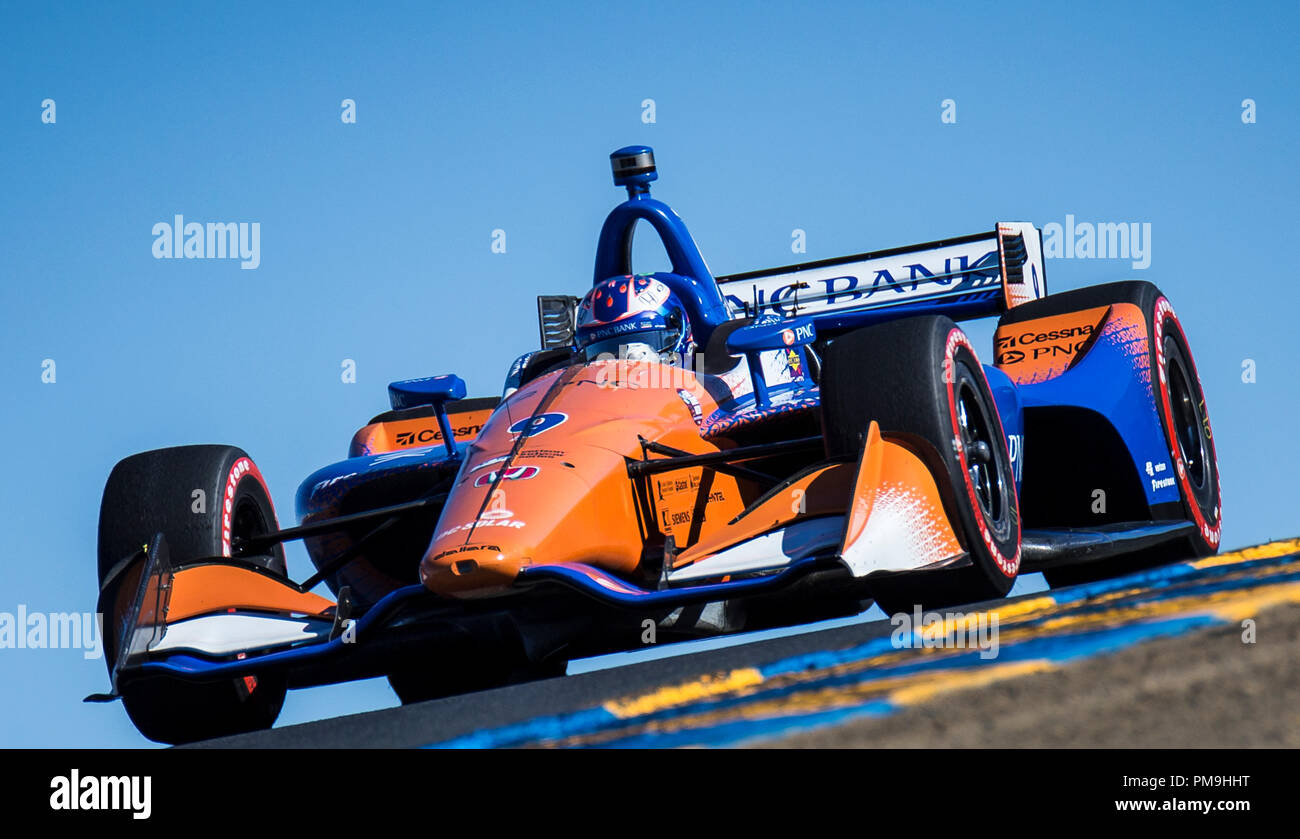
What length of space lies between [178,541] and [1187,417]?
5204 mm

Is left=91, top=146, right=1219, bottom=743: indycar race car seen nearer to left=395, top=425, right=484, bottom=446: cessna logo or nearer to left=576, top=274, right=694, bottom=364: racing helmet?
left=576, top=274, right=694, bottom=364: racing helmet

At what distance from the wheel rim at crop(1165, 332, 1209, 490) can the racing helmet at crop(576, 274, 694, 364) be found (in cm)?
266

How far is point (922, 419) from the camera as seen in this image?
557cm

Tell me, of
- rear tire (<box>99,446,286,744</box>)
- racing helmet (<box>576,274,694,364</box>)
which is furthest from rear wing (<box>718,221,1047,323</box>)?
rear tire (<box>99,446,286,744</box>)

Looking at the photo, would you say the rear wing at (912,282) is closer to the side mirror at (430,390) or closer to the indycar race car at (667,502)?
the indycar race car at (667,502)

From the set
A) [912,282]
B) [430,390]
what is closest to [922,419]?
[430,390]

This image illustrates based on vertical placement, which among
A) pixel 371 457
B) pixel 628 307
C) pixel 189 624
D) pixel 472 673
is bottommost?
pixel 472 673

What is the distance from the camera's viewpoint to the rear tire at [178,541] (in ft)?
20.4

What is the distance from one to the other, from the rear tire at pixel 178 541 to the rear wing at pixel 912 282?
3.66 m

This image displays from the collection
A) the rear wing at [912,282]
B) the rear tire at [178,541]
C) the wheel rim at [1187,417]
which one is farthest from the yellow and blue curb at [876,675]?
the rear wing at [912,282]
